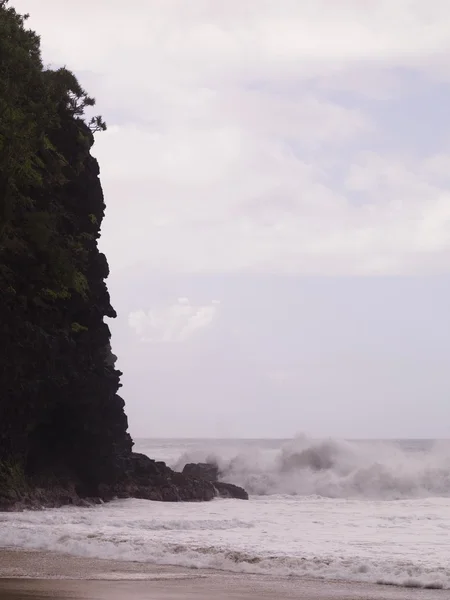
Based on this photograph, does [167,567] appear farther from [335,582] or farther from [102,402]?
[102,402]

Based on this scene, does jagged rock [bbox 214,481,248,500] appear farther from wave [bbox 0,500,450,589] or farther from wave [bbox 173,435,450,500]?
wave [bbox 0,500,450,589]

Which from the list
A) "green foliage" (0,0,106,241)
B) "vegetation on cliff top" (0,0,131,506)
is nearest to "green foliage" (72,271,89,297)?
"vegetation on cliff top" (0,0,131,506)

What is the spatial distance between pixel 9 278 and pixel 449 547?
12659mm

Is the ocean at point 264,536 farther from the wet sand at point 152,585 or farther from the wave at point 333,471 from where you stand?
the wave at point 333,471

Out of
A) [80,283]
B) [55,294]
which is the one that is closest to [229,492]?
[80,283]

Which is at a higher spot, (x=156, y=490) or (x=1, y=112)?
(x=1, y=112)

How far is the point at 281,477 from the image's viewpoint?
4066cm

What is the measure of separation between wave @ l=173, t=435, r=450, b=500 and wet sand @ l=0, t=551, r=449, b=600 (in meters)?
26.3

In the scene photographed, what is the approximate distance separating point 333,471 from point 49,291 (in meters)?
23.4

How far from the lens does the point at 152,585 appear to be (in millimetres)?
10086

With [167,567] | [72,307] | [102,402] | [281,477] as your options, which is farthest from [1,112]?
[281,477]

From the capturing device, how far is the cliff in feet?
67.1

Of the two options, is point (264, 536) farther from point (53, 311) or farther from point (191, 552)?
point (53, 311)

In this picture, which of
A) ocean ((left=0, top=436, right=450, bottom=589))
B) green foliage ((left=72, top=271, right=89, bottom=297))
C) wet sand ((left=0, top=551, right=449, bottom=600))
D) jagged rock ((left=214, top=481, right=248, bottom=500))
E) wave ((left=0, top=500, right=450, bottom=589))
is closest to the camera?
wet sand ((left=0, top=551, right=449, bottom=600))
